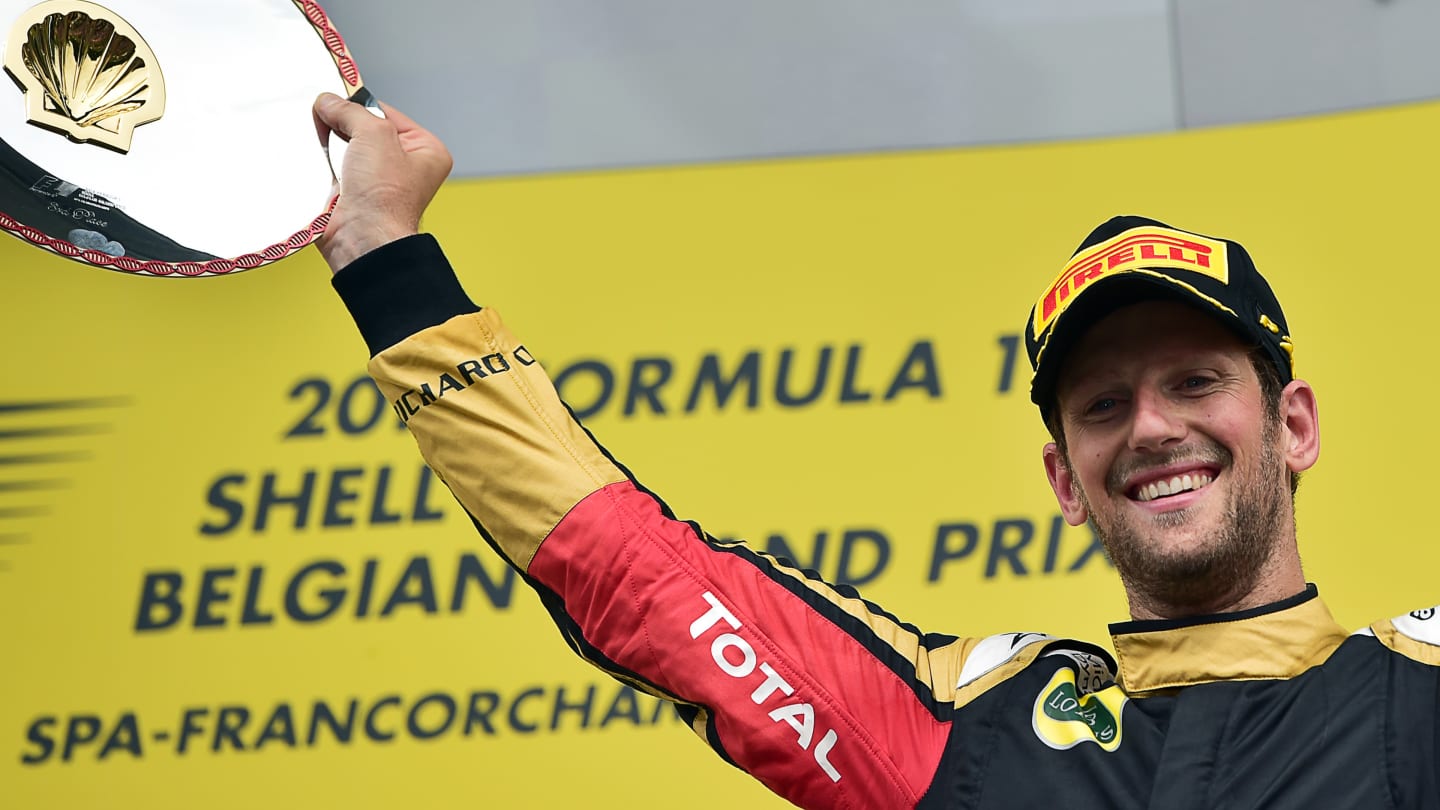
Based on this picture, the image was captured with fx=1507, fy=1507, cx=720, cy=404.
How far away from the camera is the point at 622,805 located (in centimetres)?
186

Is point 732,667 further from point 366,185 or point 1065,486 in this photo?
point 366,185

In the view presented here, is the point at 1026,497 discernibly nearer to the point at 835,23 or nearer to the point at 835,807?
the point at 835,23

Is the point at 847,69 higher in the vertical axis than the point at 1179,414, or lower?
higher

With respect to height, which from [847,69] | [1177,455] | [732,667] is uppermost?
[847,69]

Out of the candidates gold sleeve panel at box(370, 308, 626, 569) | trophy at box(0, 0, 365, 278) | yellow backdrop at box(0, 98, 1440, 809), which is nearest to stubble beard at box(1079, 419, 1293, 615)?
gold sleeve panel at box(370, 308, 626, 569)

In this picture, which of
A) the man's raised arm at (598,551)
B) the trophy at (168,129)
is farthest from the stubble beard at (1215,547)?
the trophy at (168,129)

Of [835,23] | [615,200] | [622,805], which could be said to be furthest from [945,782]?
[835,23]

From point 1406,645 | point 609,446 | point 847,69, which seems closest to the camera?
point 1406,645

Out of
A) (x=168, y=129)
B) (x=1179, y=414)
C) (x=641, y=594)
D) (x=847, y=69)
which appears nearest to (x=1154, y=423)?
(x=1179, y=414)

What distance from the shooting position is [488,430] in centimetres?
101

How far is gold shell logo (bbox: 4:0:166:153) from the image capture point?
1.00m

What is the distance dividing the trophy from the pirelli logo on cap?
51 centimetres

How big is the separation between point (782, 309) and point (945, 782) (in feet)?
3.53

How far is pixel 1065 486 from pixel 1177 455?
0.12 m
